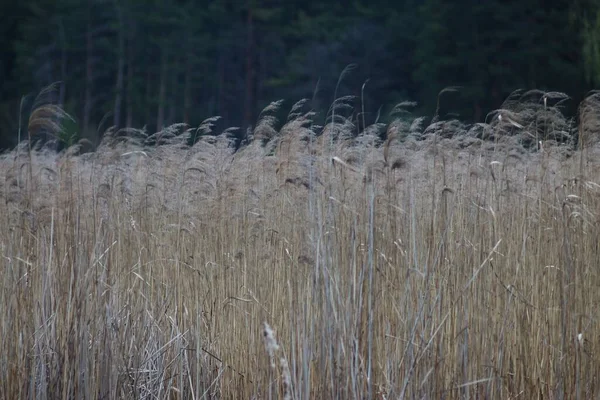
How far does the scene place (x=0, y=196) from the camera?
427 cm

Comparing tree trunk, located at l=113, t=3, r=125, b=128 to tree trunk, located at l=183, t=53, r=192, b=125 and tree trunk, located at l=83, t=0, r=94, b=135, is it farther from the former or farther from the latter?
tree trunk, located at l=183, t=53, r=192, b=125

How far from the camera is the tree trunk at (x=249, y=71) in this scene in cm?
2860

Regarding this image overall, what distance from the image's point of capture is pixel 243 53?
102 feet

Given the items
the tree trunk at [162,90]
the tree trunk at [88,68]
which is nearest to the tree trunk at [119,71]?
the tree trunk at [88,68]

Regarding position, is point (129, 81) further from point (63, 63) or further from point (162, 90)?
point (63, 63)

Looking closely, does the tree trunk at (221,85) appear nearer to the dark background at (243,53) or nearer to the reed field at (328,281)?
the dark background at (243,53)

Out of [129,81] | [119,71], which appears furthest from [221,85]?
[119,71]

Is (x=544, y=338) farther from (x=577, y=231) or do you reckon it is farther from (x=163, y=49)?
(x=163, y=49)

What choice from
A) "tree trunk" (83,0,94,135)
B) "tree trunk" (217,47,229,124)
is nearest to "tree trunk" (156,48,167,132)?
"tree trunk" (217,47,229,124)

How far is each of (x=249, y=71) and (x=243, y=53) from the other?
78.6 inches

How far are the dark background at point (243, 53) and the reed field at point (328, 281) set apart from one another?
19.1 meters

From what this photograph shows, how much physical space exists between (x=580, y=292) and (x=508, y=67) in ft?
65.9

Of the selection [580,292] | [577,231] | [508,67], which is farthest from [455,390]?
[508,67]

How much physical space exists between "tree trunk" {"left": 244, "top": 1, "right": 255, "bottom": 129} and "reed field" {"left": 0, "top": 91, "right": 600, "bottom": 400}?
80.7ft
